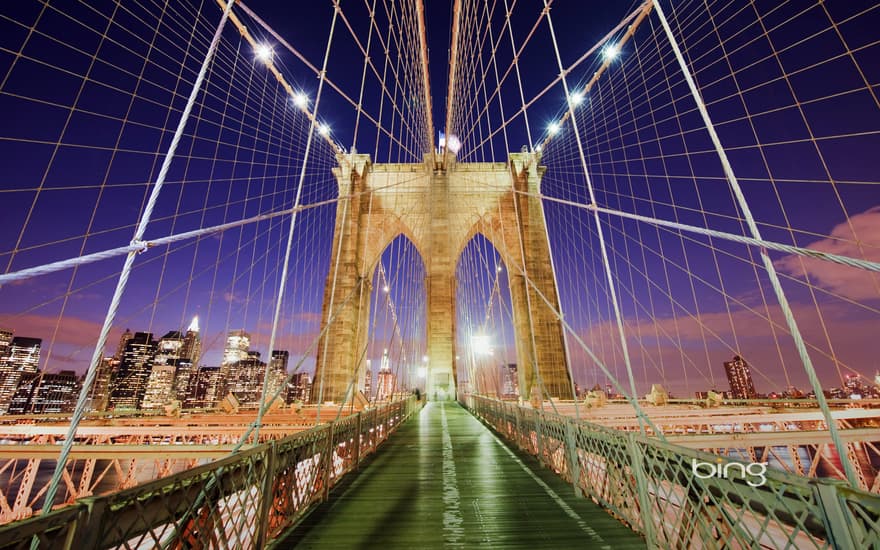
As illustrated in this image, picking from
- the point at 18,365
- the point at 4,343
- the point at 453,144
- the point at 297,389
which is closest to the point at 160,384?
the point at 18,365

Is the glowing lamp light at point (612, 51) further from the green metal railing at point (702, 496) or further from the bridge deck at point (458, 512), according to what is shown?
the bridge deck at point (458, 512)

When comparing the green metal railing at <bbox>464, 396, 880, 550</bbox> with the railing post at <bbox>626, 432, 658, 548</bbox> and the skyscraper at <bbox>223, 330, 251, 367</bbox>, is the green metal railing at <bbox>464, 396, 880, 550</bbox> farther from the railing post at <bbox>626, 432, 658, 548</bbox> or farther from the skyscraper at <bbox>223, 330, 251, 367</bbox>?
the skyscraper at <bbox>223, 330, 251, 367</bbox>

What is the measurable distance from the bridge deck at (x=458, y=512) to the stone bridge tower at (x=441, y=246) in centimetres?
1043

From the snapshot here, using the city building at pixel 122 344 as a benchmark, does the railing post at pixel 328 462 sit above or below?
below

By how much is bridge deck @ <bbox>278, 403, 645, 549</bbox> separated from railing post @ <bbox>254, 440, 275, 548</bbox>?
264mm

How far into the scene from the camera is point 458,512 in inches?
116

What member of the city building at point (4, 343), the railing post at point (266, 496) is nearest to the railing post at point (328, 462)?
the railing post at point (266, 496)

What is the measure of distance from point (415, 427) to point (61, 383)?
7258mm

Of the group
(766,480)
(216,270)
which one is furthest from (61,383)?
(766,480)

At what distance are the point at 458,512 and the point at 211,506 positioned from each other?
2008mm

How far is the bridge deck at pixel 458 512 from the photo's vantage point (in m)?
2.44

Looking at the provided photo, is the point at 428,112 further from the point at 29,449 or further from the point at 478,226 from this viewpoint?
the point at 29,449

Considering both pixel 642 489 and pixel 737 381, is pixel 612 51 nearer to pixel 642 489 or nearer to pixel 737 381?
pixel 642 489

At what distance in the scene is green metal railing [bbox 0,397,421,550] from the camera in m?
1.12
